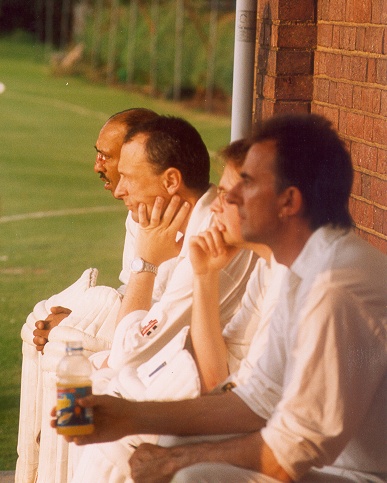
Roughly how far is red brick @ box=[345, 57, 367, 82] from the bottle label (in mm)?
1945

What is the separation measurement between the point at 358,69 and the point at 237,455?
1988 mm

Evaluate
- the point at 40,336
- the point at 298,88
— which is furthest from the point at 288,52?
the point at 40,336

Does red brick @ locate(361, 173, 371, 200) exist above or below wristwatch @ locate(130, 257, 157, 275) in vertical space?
above

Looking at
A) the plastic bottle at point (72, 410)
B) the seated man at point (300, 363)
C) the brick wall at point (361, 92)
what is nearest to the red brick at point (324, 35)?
the brick wall at point (361, 92)

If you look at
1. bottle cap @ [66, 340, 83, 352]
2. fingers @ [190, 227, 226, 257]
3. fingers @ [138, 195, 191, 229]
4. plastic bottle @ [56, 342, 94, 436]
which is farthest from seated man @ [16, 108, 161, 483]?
plastic bottle @ [56, 342, 94, 436]

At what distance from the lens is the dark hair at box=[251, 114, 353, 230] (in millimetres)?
2824

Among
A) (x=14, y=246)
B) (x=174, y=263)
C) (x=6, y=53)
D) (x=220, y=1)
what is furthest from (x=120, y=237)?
(x=6, y=53)

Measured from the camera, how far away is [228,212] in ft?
10.9

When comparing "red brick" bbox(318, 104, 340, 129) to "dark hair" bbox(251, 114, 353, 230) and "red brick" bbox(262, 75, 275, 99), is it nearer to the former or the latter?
"red brick" bbox(262, 75, 275, 99)

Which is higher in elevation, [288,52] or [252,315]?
[288,52]

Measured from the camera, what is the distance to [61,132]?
1008 inches

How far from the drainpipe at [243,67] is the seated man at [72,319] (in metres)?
0.48

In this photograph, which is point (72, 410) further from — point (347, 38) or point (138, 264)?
point (347, 38)

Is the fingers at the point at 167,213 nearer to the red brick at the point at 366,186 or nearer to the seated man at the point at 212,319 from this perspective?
the seated man at the point at 212,319
